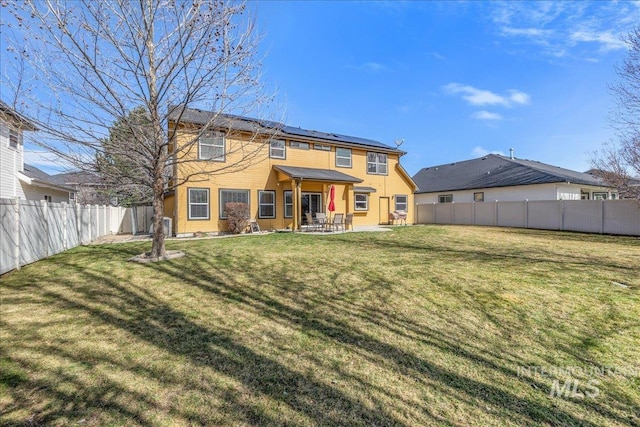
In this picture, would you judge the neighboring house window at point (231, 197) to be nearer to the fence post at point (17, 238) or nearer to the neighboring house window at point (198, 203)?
the neighboring house window at point (198, 203)

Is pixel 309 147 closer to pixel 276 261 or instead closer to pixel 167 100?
pixel 167 100

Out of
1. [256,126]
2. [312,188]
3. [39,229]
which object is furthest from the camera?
[312,188]

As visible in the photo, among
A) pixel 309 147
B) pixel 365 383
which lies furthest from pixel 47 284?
pixel 309 147

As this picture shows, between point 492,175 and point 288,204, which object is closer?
point 288,204

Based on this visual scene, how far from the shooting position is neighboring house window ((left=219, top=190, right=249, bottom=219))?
14.5 metres

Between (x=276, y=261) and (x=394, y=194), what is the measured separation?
15.3 m

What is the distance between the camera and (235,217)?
14.3m

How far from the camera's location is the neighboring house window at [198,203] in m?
13.9

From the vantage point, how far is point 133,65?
709 cm

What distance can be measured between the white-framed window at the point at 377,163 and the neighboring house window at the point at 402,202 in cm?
221

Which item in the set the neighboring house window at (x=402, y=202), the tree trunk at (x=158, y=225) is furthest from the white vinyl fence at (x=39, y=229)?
the neighboring house window at (x=402, y=202)

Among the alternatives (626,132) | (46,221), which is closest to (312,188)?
(46,221)

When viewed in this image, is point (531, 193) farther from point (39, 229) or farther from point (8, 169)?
point (8, 169)

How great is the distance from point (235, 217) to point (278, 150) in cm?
462
